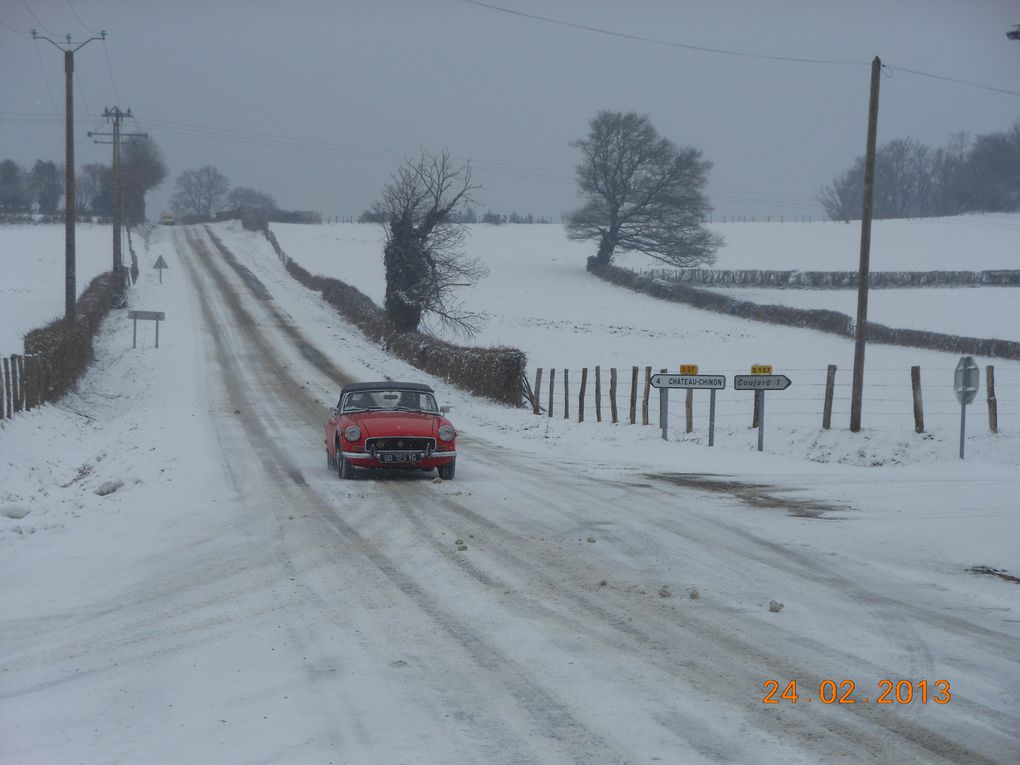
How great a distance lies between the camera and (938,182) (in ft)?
487


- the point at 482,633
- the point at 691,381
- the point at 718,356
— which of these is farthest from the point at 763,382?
the point at 718,356

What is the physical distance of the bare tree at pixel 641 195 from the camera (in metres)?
77.2

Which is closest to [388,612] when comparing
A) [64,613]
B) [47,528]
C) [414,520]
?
[64,613]

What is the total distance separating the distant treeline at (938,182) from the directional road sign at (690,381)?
105m

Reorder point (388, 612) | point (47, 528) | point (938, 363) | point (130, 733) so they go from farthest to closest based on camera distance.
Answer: point (938, 363)
point (47, 528)
point (388, 612)
point (130, 733)

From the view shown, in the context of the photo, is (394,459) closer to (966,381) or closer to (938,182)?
(966,381)

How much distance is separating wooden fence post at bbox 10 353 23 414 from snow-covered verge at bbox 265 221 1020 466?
11.4 metres

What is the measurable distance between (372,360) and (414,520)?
27922 millimetres

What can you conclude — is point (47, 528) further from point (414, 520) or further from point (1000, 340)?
point (1000, 340)

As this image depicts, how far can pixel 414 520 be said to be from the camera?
13008mm

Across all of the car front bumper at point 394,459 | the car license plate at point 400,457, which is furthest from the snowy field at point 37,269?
the car license plate at point 400,457

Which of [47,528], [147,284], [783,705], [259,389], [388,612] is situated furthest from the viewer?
[147,284]

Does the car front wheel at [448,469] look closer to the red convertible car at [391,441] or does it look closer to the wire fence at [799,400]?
the red convertible car at [391,441]
